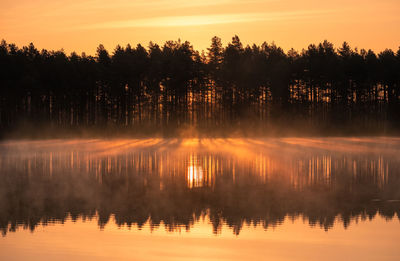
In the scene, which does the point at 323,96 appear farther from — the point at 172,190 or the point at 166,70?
the point at 172,190

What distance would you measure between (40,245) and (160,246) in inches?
103

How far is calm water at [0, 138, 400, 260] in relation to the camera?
14.5 meters

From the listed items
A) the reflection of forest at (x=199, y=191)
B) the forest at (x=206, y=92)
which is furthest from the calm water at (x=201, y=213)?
the forest at (x=206, y=92)

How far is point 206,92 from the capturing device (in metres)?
124

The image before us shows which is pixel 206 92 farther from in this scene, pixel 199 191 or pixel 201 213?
pixel 201 213

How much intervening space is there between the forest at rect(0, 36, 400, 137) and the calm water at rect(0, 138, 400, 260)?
250ft

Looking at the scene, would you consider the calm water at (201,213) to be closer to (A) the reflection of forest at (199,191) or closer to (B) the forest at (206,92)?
(A) the reflection of forest at (199,191)

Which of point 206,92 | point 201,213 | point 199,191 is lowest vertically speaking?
point 199,191

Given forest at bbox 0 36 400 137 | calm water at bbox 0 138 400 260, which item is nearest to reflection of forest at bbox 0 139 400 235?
calm water at bbox 0 138 400 260

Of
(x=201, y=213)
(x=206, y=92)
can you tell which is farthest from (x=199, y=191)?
(x=206, y=92)

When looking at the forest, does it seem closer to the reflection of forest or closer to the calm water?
the reflection of forest

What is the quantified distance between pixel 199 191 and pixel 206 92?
9965cm

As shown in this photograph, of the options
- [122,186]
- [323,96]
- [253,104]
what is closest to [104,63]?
[253,104]

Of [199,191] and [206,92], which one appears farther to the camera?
[206,92]
